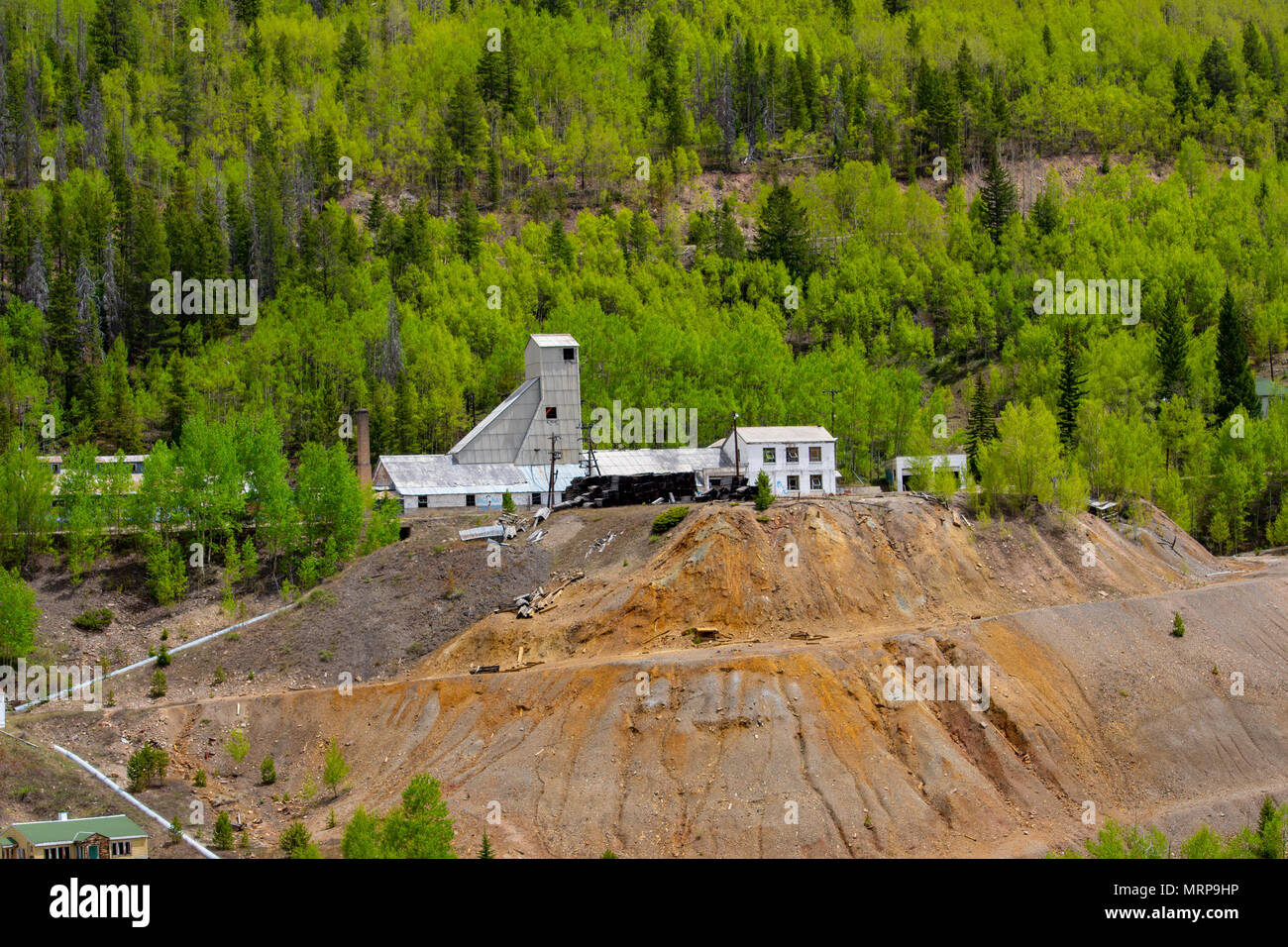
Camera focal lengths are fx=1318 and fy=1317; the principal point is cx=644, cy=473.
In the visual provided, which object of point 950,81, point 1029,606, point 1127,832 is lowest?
point 1127,832

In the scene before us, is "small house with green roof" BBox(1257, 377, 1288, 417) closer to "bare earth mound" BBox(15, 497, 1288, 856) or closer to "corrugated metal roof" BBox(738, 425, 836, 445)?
"bare earth mound" BBox(15, 497, 1288, 856)

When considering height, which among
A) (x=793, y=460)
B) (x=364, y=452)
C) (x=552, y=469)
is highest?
(x=364, y=452)

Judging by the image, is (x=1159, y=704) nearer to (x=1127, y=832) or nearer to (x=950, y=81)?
(x=1127, y=832)

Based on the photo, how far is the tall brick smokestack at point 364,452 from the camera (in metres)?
73.0

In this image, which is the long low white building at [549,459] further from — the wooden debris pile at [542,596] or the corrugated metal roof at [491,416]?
the wooden debris pile at [542,596]

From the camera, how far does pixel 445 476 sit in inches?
2955

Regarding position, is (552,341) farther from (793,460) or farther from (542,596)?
(542,596)

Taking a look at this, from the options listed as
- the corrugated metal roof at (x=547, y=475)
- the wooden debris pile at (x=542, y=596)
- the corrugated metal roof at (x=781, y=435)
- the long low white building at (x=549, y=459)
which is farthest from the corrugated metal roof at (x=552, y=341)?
the wooden debris pile at (x=542, y=596)

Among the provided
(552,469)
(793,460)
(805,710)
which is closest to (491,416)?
(552,469)

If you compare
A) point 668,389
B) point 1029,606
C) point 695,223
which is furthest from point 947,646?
point 695,223

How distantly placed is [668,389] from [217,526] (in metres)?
37.2

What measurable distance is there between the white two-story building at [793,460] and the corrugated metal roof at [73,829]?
1628 inches

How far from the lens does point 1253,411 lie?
99.1 metres

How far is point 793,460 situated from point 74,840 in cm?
4542
